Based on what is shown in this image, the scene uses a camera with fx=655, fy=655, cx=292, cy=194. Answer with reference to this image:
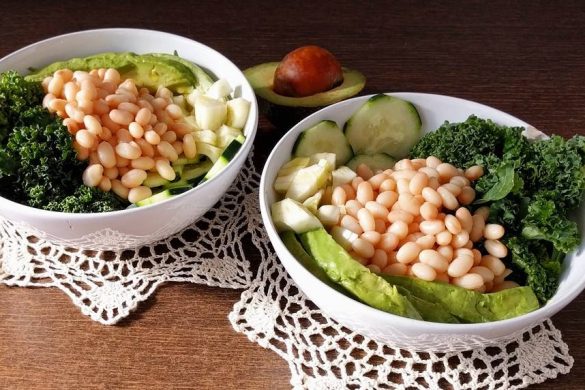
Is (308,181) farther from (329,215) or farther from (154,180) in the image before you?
(154,180)

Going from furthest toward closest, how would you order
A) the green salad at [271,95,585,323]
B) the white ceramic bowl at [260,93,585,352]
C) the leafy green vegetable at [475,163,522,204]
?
the leafy green vegetable at [475,163,522,204]
the green salad at [271,95,585,323]
the white ceramic bowl at [260,93,585,352]

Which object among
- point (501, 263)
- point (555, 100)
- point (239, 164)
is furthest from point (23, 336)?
point (555, 100)

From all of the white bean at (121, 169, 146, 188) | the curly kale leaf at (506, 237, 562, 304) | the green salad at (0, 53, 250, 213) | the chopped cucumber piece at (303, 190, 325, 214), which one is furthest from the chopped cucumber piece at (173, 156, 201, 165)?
the curly kale leaf at (506, 237, 562, 304)

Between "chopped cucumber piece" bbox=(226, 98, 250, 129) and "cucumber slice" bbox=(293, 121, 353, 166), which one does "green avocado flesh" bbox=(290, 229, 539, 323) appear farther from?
"chopped cucumber piece" bbox=(226, 98, 250, 129)

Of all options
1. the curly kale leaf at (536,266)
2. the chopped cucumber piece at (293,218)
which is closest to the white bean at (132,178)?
the chopped cucumber piece at (293,218)

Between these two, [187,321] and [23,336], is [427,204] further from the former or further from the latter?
[23,336]

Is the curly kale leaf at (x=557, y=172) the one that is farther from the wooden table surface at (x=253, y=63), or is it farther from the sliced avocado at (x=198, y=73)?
the sliced avocado at (x=198, y=73)

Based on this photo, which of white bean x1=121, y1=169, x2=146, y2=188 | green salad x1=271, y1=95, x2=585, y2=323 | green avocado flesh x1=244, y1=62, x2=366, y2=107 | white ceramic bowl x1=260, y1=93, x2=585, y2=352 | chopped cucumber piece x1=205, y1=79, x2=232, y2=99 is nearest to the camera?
white ceramic bowl x1=260, y1=93, x2=585, y2=352
